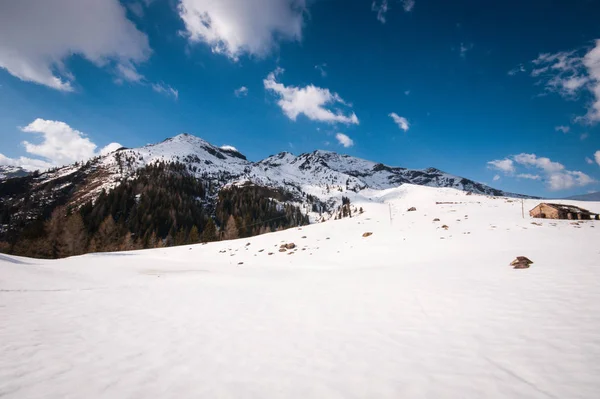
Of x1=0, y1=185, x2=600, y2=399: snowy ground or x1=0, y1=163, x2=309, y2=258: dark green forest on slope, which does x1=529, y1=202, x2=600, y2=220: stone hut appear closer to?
x1=0, y1=185, x2=600, y2=399: snowy ground

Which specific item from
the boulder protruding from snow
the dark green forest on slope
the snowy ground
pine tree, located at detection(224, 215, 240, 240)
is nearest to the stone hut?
Answer: the snowy ground

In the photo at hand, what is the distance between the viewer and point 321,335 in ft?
25.1

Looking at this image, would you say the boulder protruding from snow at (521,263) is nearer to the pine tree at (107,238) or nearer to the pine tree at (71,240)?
the pine tree at (107,238)

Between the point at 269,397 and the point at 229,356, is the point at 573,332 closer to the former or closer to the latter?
the point at 269,397

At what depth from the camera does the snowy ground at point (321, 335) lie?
4.69m

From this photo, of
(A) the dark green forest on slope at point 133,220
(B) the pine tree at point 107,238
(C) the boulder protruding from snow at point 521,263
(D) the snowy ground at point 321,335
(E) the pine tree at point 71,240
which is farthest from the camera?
(B) the pine tree at point 107,238

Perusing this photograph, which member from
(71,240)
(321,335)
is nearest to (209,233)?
(71,240)

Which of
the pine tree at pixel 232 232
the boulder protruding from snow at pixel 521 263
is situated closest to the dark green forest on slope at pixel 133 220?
the pine tree at pixel 232 232

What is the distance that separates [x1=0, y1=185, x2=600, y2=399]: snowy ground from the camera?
15.4ft

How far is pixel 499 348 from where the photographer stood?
5926mm

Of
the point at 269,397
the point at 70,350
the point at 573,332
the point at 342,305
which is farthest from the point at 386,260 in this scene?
the point at 70,350

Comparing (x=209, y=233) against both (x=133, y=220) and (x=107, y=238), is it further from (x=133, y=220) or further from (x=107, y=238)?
(x=133, y=220)

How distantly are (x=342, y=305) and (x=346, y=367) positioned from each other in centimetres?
544

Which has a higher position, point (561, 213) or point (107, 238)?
point (561, 213)
